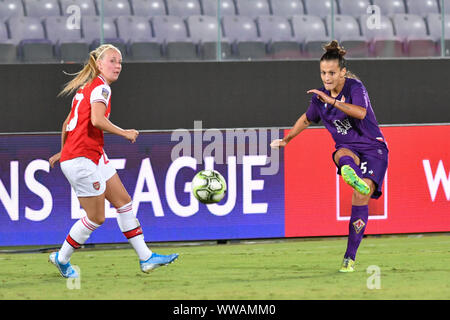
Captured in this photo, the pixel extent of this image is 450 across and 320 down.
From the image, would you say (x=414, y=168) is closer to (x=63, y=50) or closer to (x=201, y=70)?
(x=201, y=70)

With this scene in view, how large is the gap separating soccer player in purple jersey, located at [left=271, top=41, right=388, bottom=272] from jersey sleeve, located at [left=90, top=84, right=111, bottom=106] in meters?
1.73

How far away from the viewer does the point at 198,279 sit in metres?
7.62

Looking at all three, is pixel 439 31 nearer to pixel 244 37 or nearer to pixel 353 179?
pixel 244 37

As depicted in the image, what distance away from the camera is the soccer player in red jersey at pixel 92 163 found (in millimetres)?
7301

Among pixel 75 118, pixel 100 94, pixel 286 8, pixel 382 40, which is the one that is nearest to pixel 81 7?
pixel 286 8

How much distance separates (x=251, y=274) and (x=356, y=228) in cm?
101

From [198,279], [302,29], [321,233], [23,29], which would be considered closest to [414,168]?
[321,233]

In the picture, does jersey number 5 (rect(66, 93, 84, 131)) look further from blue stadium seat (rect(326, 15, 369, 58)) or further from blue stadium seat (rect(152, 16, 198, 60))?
blue stadium seat (rect(326, 15, 369, 58))

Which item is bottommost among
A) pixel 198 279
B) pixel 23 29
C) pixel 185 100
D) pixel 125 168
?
pixel 198 279

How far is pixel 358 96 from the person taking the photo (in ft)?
25.0

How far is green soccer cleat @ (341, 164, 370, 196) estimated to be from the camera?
737 centimetres

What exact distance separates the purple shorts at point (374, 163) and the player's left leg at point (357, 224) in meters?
0.05

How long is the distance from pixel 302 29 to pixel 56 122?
11.6ft

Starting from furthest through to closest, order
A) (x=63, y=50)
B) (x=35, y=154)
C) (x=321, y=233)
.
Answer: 1. (x=63, y=50)
2. (x=321, y=233)
3. (x=35, y=154)
